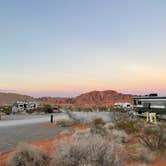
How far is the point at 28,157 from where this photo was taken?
10.5 m

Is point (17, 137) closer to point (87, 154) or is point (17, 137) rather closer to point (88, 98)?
point (87, 154)

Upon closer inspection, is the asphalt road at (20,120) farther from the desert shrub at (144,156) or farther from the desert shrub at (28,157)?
the desert shrub at (144,156)

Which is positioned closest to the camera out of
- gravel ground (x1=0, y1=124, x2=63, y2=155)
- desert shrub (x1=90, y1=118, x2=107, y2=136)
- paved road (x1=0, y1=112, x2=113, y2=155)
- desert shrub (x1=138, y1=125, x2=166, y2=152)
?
desert shrub (x1=138, y1=125, x2=166, y2=152)

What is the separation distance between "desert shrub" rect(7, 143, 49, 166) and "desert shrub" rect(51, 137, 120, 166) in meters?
1.20

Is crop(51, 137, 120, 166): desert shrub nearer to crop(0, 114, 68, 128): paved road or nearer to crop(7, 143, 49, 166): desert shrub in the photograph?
crop(7, 143, 49, 166): desert shrub

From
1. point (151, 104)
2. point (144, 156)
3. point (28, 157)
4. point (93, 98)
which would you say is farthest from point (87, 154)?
point (93, 98)

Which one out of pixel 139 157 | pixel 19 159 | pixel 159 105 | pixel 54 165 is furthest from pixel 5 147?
pixel 159 105

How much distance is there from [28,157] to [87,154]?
9.03 feet

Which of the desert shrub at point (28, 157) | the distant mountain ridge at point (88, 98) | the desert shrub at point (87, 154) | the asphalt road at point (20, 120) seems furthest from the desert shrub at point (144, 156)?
the distant mountain ridge at point (88, 98)

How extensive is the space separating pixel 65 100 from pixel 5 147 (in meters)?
156

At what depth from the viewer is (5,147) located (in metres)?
15.0

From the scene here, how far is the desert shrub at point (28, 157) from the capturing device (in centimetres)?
1021

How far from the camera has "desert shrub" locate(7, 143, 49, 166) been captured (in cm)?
1021

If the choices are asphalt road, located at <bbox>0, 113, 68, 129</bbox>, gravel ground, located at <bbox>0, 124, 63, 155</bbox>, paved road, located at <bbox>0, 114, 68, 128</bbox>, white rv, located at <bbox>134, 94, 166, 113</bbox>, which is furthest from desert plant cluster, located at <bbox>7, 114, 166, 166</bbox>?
white rv, located at <bbox>134, 94, 166, 113</bbox>
